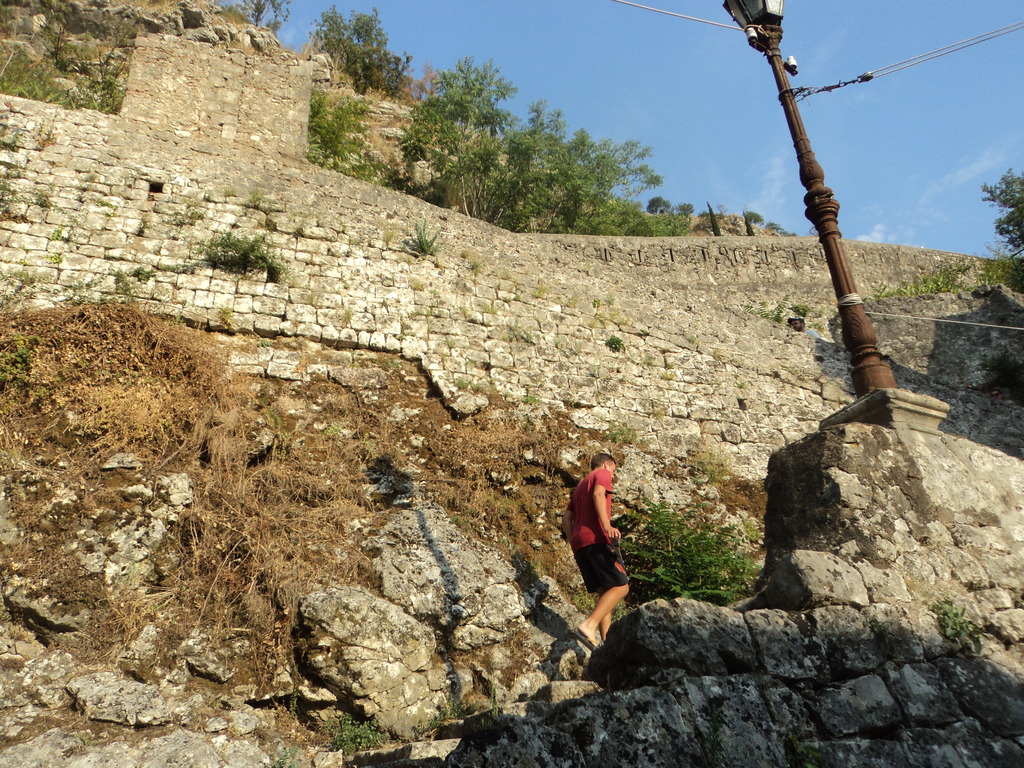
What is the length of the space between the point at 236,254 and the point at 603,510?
5.28 metres

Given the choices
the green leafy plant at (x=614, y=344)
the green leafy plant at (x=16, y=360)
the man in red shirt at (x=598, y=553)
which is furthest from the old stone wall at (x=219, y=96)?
the man in red shirt at (x=598, y=553)

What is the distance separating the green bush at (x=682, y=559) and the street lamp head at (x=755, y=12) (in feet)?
15.7

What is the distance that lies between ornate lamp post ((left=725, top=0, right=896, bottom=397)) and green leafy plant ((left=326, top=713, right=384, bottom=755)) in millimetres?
4132

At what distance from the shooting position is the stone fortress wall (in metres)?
7.57

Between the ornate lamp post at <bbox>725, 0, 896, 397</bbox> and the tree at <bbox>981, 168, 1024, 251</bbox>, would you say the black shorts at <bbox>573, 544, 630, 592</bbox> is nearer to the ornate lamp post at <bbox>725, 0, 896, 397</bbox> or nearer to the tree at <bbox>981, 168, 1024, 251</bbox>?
the ornate lamp post at <bbox>725, 0, 896, 397</bbox>

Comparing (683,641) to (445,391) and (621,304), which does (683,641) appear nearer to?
(445,391)

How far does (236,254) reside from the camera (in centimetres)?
790

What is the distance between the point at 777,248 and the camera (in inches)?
721

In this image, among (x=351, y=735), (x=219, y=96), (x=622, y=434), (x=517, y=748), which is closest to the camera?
(x=517, y=748)

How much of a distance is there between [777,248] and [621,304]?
398 inches

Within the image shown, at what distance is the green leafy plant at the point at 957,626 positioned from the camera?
3689mm

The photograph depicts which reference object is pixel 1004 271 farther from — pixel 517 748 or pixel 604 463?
pixel 517 748

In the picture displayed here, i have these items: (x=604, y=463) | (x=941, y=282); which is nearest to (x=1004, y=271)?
(x=941, y=282)

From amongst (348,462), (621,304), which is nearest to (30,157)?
(348,462)
